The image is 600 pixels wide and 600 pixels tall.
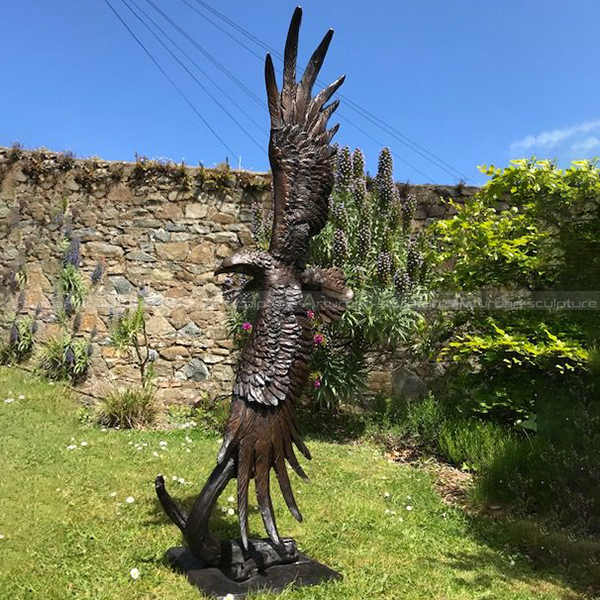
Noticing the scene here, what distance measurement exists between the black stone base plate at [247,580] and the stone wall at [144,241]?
4.30 meters

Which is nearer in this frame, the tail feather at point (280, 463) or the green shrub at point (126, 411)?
the tail feather at point (280, 463)

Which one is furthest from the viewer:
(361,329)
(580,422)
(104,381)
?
(104,381)

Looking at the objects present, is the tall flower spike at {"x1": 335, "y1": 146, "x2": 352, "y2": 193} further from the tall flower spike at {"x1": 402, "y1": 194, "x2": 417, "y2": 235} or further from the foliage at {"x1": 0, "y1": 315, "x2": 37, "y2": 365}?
the foliage at {"x1": 0, "y1": 315, "x2": 37, "y2": 365}

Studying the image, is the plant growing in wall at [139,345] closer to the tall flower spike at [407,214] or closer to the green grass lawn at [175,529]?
the green grass lawn at [175,529]

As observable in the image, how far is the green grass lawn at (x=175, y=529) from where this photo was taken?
2992 mm

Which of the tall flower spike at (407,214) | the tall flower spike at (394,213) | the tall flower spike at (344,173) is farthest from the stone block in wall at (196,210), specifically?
the tall flower spike at (407,214)

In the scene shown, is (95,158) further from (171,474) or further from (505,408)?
(505,408)

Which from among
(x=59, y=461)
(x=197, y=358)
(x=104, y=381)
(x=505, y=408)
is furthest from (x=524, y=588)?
(x=104, y=381)

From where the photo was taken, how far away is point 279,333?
3.02 m

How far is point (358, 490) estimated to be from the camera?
15.4 ft

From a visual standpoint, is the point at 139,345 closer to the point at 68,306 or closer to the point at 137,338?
the point at 137,338

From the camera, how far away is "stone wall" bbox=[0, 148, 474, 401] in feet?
24.3

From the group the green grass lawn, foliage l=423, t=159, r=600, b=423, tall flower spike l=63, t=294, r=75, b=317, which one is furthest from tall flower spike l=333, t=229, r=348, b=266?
tall flower spike l=63, t=294, r=75, b=317

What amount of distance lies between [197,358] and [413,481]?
11.1 feet
